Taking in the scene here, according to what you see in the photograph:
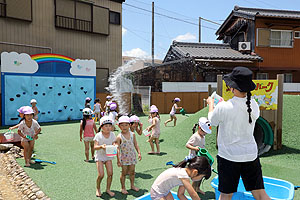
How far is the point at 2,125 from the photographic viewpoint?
12.1 metres

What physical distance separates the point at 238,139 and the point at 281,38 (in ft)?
64.8

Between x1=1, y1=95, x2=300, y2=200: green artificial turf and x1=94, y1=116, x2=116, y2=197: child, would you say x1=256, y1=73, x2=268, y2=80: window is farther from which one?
x1=94, y1=116, x2=116, y2=197: child

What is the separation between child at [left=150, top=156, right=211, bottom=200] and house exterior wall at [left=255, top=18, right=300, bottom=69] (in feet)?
60.3

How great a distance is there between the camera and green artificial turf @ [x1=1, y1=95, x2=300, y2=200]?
4340mm

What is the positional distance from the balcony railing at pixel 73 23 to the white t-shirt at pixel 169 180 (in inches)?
616

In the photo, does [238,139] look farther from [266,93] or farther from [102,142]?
[266,93]

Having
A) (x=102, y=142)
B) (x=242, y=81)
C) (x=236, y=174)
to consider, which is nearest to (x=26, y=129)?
(x=102, y=142)

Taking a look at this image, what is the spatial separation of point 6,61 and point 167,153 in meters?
9.59

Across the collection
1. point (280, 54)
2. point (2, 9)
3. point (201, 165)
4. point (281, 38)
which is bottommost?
point (201, 165)

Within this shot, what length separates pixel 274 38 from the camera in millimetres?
19359

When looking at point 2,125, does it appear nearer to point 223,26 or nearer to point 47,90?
point 47,90

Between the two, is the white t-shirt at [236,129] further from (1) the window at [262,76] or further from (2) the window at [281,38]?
(2) the window at [281,38]

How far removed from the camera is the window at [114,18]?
19.2 meters

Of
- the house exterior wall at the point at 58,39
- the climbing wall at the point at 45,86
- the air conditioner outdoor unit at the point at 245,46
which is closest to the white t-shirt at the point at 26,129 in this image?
the climbing wall at the point at 45,86
